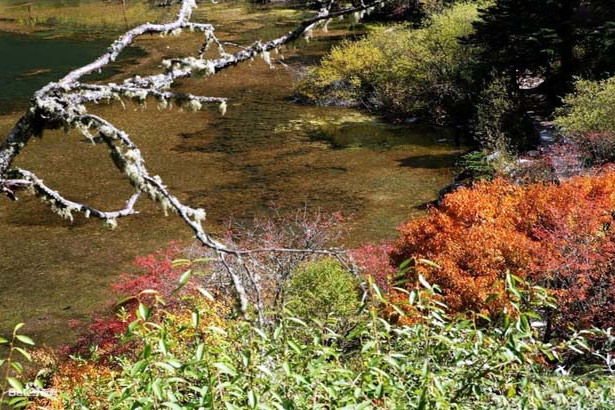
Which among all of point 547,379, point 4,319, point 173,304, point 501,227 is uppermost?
point 547,379

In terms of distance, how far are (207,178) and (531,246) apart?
15.6 m

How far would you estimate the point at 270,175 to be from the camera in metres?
26.1

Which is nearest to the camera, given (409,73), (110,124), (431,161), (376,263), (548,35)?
(110,124)

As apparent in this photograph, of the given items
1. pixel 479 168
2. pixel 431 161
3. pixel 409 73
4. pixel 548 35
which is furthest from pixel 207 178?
pixel 548 35

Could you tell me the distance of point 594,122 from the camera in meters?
22.1

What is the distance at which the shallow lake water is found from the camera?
18844mm

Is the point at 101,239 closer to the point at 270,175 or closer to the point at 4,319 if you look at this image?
the point at 4,319

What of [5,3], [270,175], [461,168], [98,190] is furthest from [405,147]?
[5,3]

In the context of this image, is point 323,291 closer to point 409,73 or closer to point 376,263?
point 376,263

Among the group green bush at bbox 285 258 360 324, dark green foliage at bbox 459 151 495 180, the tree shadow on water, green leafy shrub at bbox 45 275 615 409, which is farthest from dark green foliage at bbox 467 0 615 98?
green leafy shrub at bbox 45 275 615 409

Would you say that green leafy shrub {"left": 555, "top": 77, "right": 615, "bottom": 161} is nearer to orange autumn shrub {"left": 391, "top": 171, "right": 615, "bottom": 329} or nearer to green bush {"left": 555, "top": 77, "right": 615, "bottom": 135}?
green bush {"left": 555, "top": 77, "right": 615, "bottom": 135}

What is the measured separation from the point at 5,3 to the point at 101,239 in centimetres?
7061

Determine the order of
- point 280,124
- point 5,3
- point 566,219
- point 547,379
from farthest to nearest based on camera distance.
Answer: point 5,3, point 280,124, point 566,219, point 547,379

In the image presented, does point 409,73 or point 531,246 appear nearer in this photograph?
point 531,246
